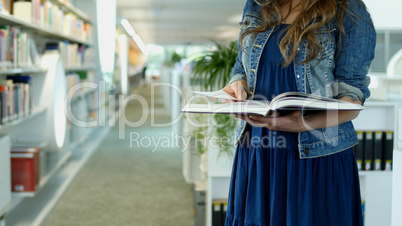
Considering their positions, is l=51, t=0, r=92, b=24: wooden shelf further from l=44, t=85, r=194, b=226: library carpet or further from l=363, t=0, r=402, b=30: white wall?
l=363, t=0, r=402, b=30: white wall

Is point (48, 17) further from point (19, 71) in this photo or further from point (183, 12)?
point (183, 12)

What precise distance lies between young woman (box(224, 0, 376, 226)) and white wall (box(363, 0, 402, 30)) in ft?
19.6

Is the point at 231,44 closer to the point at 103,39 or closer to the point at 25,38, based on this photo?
the point at 25,38

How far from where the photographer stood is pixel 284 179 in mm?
1185

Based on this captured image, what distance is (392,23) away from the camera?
706 centimetres

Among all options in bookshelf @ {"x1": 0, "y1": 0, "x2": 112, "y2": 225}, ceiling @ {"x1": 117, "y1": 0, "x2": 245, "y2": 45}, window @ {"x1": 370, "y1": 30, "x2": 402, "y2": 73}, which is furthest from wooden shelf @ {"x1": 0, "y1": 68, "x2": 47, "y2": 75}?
window @ {"x1": 370, "y1": 30, "x2": 402, "y2": 73}

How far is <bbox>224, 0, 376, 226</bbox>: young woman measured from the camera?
116 cm

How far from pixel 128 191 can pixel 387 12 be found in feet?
17.1

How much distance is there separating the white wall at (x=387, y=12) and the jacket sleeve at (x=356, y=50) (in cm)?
594

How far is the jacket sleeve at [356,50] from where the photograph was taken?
45.7 inches

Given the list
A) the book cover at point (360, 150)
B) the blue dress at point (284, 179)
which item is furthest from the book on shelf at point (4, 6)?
the book cover at point (360, 150)

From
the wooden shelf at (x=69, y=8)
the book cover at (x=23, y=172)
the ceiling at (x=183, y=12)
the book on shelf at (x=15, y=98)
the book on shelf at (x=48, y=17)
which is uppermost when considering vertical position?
the ceiling at (x=183, y=12)

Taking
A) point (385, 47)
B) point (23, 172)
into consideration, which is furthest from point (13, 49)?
point (385, 47)

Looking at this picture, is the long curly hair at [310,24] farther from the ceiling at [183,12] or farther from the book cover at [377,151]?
the ceiling at [183,12]
